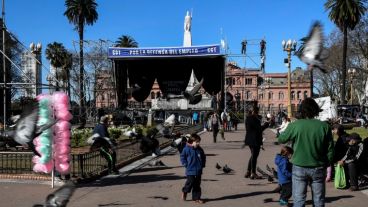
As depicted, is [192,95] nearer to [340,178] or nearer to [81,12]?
[81,12]

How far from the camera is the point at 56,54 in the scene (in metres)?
76.2

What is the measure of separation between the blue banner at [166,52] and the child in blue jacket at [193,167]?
1156 inches

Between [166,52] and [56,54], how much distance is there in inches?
1624

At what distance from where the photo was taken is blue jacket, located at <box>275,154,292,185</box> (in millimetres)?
9023

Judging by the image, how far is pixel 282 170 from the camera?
30.0 ft

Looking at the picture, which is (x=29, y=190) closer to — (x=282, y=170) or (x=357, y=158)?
(x=282, y=170)

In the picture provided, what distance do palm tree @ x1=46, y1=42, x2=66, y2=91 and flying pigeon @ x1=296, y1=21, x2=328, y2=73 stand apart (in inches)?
2789

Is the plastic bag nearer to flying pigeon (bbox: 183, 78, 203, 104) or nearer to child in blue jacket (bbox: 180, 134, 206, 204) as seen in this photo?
child in blue jacket (bbox: 180, 134, 206, 204)

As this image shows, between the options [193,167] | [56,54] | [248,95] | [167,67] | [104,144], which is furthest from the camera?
A: [248,95]

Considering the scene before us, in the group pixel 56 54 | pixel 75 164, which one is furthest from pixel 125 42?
pixel 75 164

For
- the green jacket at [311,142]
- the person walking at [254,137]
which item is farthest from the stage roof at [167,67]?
the green jacket at [311,142]

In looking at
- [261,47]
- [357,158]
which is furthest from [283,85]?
[357,158]

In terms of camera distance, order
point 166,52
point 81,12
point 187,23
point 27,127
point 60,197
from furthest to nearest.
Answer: point 81,12
point 187,23
point 166,52
point 27,127
point 60,197

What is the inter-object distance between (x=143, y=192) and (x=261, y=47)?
3936cm
